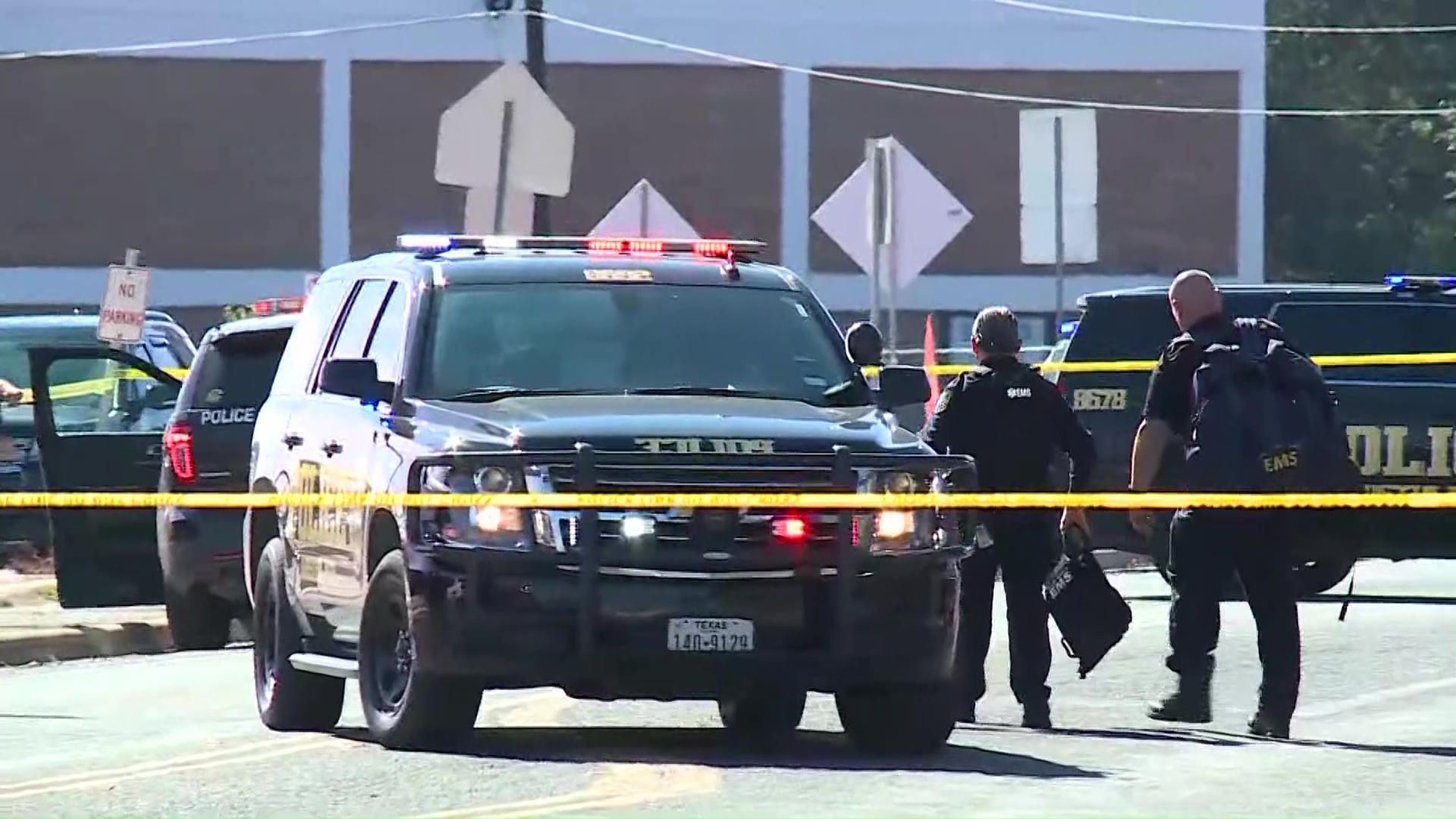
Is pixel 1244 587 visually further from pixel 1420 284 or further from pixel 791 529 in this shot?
pixel 1420 284

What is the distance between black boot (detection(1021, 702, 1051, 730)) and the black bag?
0.31 metres

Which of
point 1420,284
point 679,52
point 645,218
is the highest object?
point 679,52

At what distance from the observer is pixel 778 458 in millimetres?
10305

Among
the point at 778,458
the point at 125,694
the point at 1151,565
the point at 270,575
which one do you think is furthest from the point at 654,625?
the point at 1151,565

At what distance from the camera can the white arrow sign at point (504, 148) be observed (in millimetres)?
20078

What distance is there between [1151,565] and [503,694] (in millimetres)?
9423

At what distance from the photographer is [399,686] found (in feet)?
35.3

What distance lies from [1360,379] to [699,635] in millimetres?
8869

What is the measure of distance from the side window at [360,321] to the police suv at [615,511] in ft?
0.08

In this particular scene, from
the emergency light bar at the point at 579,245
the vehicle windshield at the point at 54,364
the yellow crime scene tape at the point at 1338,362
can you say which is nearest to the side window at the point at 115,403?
the vehicle windshield at the point at 54,364

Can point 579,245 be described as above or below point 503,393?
above

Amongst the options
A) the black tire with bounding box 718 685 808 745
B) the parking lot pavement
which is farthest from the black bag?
the parking lot pavement

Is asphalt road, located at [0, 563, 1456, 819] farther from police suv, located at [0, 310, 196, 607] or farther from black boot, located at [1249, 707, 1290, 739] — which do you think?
police suv, located at [0, 310, 196, 607]

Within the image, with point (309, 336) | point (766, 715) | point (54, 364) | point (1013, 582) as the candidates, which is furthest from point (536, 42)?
point (766, 715)
